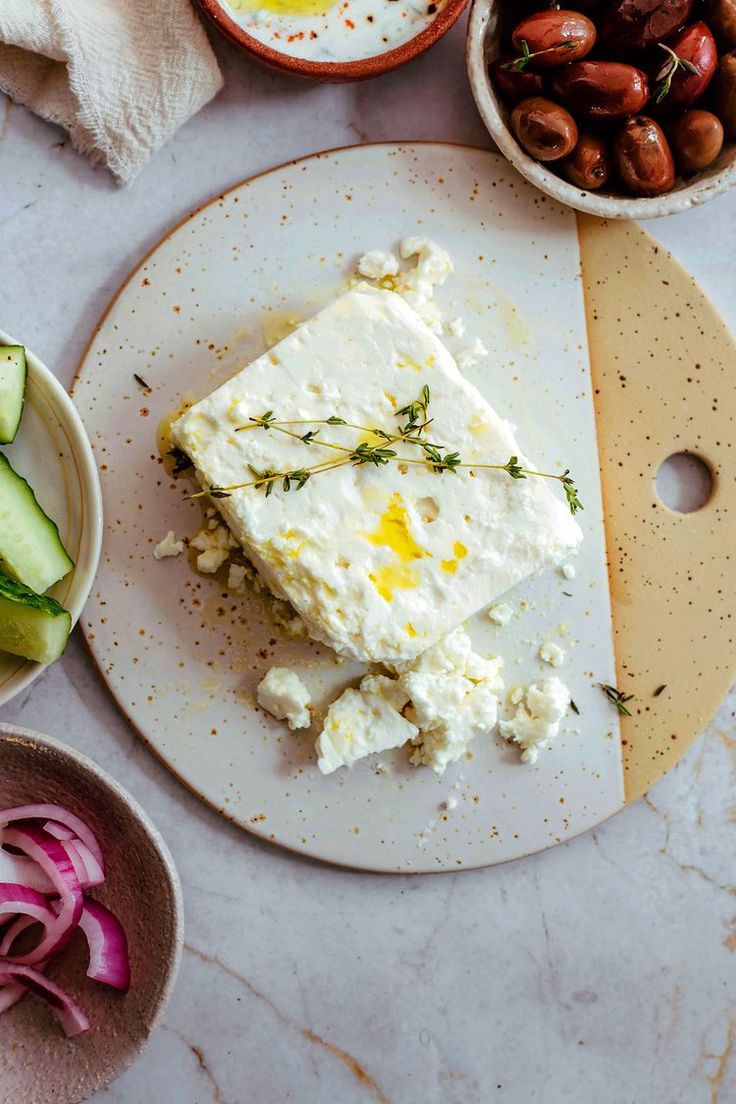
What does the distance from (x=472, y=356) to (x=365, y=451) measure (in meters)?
0.50

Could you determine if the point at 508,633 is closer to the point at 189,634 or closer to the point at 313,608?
the point at 313,608

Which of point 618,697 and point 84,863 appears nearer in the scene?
point 84,863

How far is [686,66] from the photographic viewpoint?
1973 mm

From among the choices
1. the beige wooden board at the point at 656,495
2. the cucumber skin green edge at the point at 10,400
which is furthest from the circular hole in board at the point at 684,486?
the cucumber skin green edge at the point at 10,400

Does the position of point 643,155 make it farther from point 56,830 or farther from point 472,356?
Result: point 56,830

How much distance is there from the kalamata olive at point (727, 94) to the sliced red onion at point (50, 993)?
2.36 meters

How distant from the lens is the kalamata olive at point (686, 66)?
1983 mm

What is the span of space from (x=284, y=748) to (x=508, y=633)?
0.58m

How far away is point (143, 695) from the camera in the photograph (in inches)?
83.9

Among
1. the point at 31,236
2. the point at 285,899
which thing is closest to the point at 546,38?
the point at 31,236

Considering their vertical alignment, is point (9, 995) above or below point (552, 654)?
below

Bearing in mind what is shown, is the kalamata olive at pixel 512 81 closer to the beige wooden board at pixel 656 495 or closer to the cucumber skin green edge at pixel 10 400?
the beige wooden board at pixel 656 495

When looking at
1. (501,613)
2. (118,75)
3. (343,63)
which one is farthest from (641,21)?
(501,613)

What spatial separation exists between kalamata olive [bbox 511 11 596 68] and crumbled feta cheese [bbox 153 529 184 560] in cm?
127
